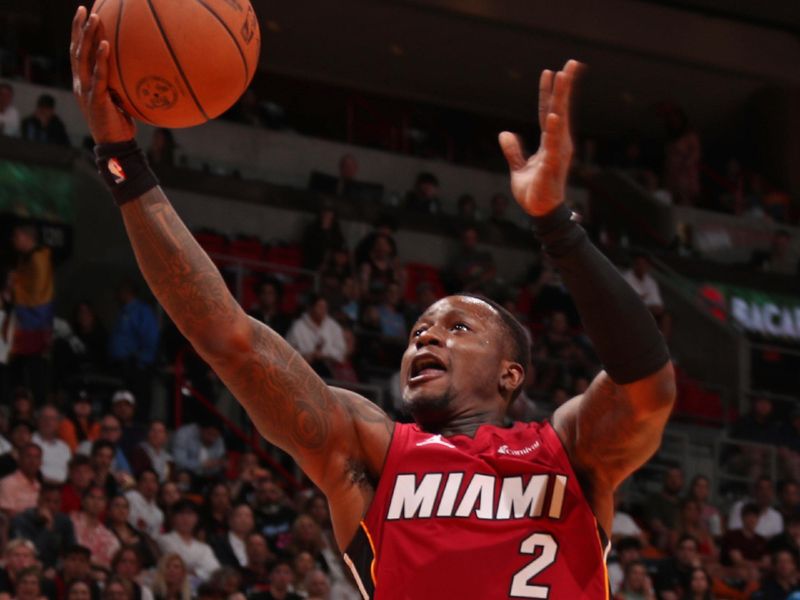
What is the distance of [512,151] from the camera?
3.96 meters

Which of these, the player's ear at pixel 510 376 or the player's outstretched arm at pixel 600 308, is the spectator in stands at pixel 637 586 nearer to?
the player's ear at pixel 510 376

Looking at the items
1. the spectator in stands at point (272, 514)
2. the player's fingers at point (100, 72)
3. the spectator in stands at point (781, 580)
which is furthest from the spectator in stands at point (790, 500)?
the player's fingers at point (100, 72)

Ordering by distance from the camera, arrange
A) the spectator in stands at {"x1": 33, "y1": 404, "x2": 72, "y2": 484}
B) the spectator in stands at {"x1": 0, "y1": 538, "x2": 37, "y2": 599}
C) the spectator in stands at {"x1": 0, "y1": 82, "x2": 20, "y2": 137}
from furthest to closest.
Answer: the spectator in stands at {"x1": 0, "y1": 82, "x2": 20, "y2": 137}, the spectator in stands at {"x1": 33, "y1": 404, "x2": 72, "y2": 484}, the spectator in stands at {"x1": 0, "y1": 538, "x2": 37, "y2": 599}

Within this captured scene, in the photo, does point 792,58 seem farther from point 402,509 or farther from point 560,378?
point 402,509

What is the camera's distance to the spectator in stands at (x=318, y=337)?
526 inches

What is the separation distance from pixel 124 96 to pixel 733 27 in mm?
18638

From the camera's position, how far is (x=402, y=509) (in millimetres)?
4230

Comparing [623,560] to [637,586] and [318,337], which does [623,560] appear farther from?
[318,337]

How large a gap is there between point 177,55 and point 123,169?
35cm

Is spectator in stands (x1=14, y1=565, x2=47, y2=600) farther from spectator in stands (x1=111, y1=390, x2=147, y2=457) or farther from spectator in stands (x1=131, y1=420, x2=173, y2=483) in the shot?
spectator in stands (x1=111, y1=390, x2=147, y2=457)

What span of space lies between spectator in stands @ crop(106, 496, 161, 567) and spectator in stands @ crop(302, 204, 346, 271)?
5661 mm

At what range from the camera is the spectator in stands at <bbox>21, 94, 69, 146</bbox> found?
50.5 feet

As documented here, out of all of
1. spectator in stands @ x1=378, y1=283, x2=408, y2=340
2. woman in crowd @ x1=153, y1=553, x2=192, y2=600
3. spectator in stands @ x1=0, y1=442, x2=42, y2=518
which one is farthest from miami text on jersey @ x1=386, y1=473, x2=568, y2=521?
spectator in stands @ x1=378, y1=283, x2=408, y2=340

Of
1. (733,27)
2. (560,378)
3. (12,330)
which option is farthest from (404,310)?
(733,27)
